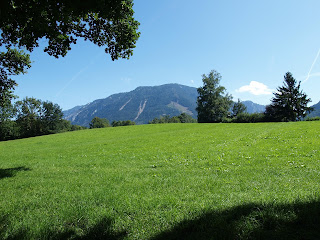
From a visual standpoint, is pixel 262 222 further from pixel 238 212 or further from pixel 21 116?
pixel 21 116

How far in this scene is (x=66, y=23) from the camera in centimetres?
929

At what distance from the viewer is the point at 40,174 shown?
10.5 metres

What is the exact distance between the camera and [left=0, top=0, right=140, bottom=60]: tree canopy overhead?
667 centimetres

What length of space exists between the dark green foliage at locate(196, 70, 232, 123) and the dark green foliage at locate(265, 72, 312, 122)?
886 inches

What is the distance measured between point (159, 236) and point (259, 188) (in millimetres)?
4209

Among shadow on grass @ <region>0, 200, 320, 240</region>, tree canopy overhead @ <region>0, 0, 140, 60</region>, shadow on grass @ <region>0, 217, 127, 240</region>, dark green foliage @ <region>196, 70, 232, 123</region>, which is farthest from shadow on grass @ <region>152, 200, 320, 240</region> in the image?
dark green foliage @ <region>196, 70, 232, 123</region>

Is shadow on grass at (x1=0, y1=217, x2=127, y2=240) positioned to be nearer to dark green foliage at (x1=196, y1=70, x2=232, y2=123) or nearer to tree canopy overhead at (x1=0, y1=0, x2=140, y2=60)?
tree canopy overhead at (x1=0, y1=0, x2=140, y2=60)

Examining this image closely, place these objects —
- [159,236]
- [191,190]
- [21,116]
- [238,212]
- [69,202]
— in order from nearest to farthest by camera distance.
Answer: [159,236]
[238,212]
[69,202]
[191,190]
[21,116]

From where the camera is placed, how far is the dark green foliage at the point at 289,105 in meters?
71.7

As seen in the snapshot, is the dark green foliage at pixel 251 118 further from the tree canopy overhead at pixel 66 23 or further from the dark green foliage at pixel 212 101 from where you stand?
the tree canopy overhead at pixel 66 23

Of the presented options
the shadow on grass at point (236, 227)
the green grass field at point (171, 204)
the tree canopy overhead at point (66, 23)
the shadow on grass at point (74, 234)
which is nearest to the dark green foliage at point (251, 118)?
the green grass field at point (171, 204)

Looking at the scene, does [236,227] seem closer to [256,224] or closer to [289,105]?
[256,224]

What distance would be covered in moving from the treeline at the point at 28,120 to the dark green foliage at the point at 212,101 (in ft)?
260

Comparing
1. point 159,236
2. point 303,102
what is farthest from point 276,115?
point 159,236
